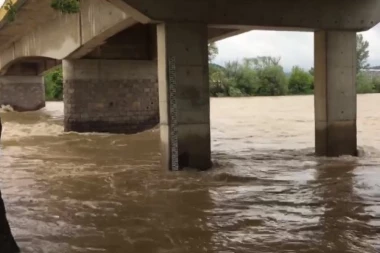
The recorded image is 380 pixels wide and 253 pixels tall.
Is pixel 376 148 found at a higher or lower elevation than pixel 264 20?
lower

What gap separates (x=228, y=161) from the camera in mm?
11047

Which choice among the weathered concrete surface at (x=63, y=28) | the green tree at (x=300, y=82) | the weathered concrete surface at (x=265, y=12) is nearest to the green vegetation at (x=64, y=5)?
the weathered concrete surface at (x=265, y=12)

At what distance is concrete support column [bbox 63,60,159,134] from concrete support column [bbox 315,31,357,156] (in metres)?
8.60

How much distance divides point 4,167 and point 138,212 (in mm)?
5269

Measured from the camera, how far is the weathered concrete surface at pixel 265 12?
9445 mm

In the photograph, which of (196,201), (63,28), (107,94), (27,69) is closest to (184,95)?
(196,201)

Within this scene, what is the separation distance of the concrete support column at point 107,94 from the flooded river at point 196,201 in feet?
15.1

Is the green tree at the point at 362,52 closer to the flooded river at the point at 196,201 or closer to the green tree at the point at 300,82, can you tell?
the green tree at the point at 300,82

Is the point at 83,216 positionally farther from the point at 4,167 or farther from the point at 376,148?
the point at 376,148

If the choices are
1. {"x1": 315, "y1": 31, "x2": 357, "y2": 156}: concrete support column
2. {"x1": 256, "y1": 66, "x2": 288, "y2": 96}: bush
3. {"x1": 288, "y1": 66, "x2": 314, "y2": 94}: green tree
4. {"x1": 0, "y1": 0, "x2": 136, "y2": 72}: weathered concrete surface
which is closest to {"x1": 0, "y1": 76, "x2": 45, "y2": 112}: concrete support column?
{"x1": 0, "y1": 0, "x2": 136, "y2": 72}: weathered concrete surface

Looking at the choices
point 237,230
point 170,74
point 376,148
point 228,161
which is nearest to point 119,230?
point 237,230

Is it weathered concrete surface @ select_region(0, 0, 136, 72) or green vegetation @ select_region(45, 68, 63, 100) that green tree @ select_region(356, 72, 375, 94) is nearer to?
green vegetation @ select_region(45, 68, 63, 100)

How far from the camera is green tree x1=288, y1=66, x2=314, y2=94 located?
52.2 m

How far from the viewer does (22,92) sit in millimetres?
31969
